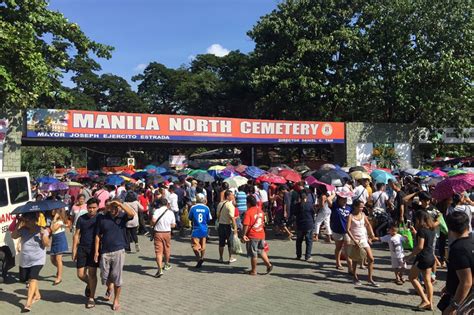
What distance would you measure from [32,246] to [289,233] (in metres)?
8.10

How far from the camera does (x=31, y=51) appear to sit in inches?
→ 519

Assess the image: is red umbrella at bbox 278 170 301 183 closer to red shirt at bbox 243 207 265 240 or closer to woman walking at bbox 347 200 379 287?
red shirt at bbox 243 207 265 240

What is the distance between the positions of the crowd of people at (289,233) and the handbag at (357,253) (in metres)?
0.02

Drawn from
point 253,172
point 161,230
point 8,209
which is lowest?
point 161,230

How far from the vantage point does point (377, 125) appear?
28.2 m

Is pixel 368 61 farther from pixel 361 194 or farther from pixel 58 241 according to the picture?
pixel 58 241

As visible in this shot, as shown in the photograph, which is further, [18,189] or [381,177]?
[381,177]

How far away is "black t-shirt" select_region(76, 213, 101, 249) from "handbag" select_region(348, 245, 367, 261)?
15.5 feet

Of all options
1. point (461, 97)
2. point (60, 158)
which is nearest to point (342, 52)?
point (461, 97)

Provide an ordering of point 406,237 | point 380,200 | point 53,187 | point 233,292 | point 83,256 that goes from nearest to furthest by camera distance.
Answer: point 83,256
point 233,292
point 406,237
point 380,200
point 53,187

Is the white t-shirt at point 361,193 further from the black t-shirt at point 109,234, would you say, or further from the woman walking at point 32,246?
the woman walking at point 32,246

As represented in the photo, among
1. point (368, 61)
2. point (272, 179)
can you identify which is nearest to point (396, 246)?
point (272, 179)

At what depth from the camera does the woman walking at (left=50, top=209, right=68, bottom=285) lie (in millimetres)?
8703

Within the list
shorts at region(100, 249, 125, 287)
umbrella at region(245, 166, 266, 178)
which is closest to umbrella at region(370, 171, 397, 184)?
umbrella at region(245, 166, 266, 178)
